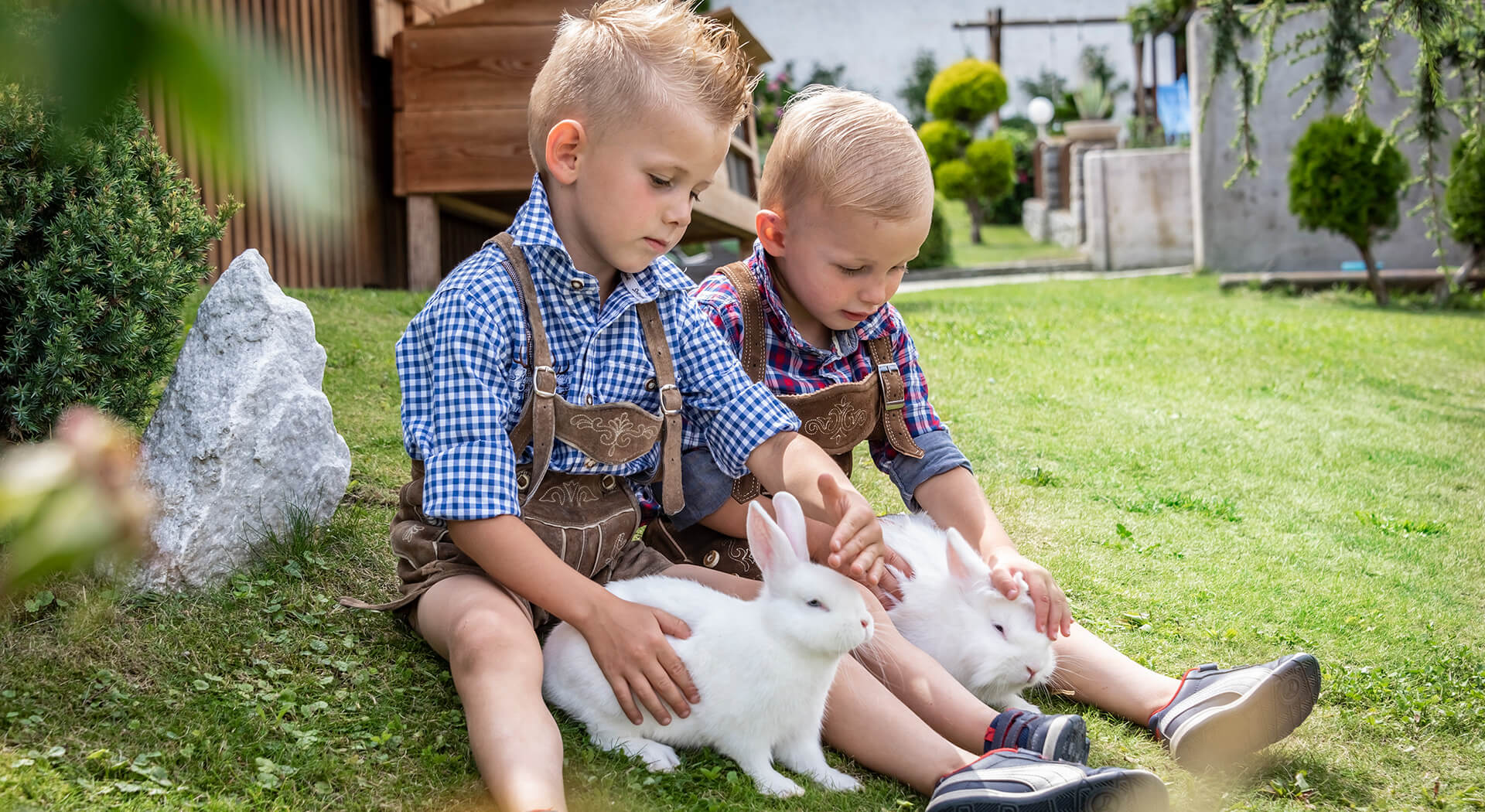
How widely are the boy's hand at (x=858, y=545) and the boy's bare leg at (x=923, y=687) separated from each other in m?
0.06

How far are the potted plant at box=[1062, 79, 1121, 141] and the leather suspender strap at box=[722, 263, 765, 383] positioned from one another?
66.4 feet

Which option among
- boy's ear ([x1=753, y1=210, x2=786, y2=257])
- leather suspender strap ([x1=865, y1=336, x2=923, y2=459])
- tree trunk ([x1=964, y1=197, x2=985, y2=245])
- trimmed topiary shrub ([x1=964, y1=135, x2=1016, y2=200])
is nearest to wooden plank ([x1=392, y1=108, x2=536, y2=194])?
boy's ear ([x1=753, y1=210, x2=786, y2=257])

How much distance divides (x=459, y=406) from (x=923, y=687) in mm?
1036

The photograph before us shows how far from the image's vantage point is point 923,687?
222 cm

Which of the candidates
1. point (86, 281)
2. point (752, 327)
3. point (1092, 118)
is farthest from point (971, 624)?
point (1092, 118)

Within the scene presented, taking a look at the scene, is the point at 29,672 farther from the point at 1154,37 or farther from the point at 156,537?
the point at 1154,37

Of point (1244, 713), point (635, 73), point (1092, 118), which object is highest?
point (1092, 118)

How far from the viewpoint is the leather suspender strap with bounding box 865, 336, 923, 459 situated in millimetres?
2822

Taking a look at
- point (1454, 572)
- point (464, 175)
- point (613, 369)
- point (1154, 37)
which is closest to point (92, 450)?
point (613, 369)

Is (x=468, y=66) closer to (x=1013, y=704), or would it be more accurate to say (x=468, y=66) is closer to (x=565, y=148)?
(x=565, y=148)

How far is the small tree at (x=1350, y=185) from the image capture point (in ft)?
38.0

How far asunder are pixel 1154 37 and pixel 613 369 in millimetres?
23623

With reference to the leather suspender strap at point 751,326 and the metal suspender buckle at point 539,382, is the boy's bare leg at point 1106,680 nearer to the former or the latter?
the leather suspender strap at point 751,326

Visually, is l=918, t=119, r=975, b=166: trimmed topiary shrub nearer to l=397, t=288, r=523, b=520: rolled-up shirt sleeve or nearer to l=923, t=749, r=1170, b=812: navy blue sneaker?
l=397, t=288, r=523, b=520: rolled-up shirt sleeve
